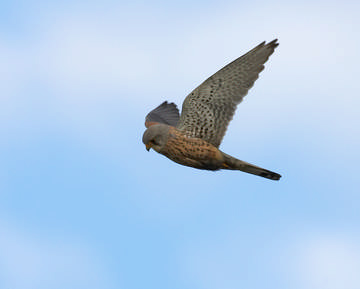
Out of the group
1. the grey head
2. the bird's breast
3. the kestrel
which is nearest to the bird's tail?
the kestrel

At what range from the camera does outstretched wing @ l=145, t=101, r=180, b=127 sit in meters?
10.4

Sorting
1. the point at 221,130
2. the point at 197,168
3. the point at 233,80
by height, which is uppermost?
the point at 233,80

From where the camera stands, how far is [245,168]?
8086 mm

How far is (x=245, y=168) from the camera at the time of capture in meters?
8.09

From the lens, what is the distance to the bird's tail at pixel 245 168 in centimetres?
802

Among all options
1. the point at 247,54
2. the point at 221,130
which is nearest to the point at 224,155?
the point at 221,130

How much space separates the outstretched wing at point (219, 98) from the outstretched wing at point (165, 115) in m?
2.15

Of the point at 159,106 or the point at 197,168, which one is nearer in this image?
the point at 197,168

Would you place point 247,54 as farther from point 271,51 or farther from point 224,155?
point 224,155

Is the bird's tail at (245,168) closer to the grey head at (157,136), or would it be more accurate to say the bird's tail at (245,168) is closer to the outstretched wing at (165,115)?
the grey head at (157,136)

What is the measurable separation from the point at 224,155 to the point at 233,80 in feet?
3.78

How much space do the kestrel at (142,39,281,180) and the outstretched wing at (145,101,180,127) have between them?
2.18 m

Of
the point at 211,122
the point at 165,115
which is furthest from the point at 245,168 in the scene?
the point at 165,115

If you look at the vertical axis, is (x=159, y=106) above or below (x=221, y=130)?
above
